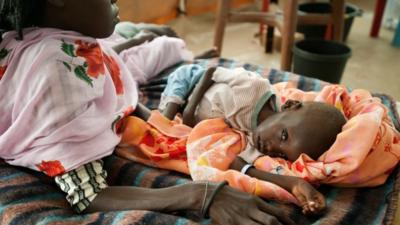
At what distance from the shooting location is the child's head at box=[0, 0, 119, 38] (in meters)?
0.92

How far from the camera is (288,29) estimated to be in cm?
221

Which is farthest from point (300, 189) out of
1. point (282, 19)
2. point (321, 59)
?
point (282, 19)

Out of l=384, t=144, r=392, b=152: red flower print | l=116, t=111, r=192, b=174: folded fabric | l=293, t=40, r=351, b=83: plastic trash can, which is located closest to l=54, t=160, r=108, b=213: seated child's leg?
l=116, t=111, r=192, b=174: folded fabric

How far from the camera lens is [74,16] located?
0.99 m

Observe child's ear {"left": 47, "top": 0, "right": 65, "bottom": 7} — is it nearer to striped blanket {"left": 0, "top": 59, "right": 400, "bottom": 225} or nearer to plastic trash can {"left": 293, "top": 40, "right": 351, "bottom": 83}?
striped blanket {"left": 0, "top": 59, "right": 400, "bottom": 225}

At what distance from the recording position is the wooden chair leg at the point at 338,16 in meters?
2.37

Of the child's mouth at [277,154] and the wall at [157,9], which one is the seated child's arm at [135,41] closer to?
the child's mouth at [277,154]

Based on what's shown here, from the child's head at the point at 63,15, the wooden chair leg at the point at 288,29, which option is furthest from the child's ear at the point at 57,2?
the wooden chair leg at the point at 288,29

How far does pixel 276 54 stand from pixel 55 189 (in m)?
2.24

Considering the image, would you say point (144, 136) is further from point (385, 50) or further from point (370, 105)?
point (385, 50)

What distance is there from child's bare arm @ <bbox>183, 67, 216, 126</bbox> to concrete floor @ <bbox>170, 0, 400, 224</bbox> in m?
1.48

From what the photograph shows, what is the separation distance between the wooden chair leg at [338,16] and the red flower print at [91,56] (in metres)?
1.74

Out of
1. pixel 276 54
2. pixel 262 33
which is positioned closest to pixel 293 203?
Result: pixel 276 54

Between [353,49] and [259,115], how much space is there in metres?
2.13
